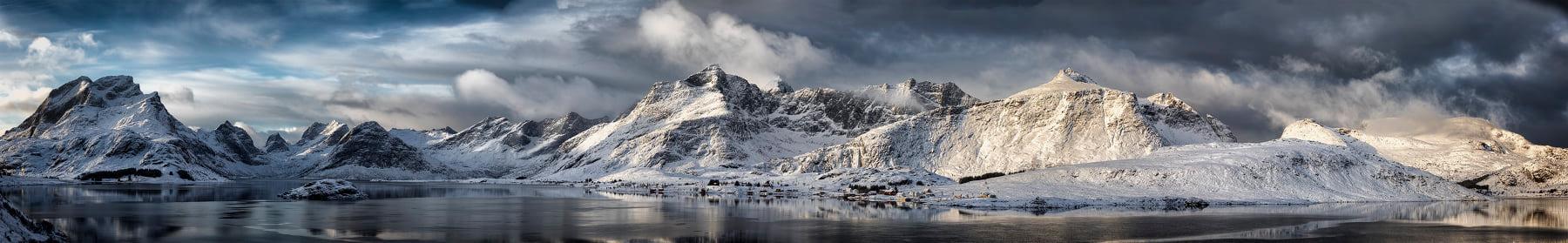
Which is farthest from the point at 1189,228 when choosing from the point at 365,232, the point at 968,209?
the point at 365,232

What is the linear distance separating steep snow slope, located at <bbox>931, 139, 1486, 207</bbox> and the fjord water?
78.6ft

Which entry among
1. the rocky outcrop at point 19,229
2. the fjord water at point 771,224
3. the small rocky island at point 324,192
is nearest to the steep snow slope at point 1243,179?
the fjord water at point 771,224

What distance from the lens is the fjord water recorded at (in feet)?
171

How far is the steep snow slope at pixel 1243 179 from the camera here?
11438cm

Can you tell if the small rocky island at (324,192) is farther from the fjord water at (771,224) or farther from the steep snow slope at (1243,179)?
the steep snow slope at (1243,179)

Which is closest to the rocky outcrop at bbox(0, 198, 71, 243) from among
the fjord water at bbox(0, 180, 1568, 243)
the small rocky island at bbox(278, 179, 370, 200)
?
the fjord water at bbox(0, 180, 1568, 243)

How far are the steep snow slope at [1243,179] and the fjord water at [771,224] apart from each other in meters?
24.0

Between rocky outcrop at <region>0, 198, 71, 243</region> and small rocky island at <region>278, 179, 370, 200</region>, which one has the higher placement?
rocky outcrop at <region>0, 198, 71, 243</region>

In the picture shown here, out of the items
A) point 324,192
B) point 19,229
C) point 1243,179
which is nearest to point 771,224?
point 19,229

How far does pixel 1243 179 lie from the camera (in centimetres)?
12106

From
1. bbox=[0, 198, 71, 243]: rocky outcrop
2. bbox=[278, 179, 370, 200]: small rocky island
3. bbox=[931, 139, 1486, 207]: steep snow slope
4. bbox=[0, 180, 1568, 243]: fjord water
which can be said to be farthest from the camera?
bbox=[931, 139, 1486, 207]: steep snow slope

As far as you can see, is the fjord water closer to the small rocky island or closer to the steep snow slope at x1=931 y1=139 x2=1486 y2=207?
the small rocky island

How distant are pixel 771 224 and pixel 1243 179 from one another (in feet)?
265

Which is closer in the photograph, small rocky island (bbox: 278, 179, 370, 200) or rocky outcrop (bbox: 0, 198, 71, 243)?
rocky outcrop (bbox: 0, 198, 71, 243)
